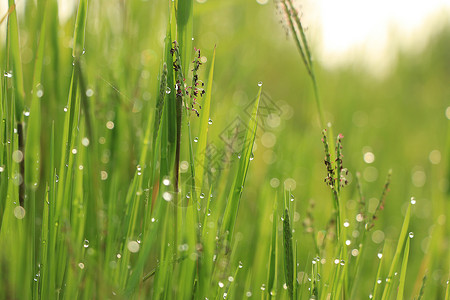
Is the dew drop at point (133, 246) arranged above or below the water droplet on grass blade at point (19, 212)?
below

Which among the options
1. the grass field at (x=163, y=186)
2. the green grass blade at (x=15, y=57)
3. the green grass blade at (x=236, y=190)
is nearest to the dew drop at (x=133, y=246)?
the grass field at (x=163, y=186)

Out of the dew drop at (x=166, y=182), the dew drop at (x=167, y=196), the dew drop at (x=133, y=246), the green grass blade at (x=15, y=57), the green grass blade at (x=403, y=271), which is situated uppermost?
the green grass blade at (x=15, y=57)

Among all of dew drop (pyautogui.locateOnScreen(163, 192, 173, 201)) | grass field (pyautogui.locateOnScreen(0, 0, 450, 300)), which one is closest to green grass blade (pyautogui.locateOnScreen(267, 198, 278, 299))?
grass field (pyautogui.locateOnScreen(0, 0, 450, 300))

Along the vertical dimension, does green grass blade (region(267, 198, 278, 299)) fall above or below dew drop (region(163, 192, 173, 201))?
below

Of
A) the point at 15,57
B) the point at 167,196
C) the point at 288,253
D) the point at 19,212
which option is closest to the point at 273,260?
the point at 288,253

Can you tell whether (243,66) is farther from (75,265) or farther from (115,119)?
(75,265)

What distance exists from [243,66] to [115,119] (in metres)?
0.99

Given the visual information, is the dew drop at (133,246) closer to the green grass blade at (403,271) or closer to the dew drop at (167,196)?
the dew drop at (167,196)

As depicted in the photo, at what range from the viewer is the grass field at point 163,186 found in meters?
0.52

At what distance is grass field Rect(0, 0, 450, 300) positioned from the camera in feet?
1.70

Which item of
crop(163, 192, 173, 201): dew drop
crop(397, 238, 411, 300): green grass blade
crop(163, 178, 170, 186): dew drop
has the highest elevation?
crop(163, 178, 170, 186): dew drop

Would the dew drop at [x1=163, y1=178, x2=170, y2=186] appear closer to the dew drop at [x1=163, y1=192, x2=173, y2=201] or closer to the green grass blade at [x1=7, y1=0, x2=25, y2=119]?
the dew drop at [x1=163, y1=192, x2=173, y2=201]

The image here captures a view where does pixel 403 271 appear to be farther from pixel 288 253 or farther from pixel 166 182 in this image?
pixel 166 182

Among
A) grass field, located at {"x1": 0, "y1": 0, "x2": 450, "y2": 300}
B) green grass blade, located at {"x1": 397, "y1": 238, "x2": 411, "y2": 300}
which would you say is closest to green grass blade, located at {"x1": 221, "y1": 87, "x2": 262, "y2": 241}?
grass field, located at {"x1": 0, "y1": 0, "x2": 450, "y2": 300}
